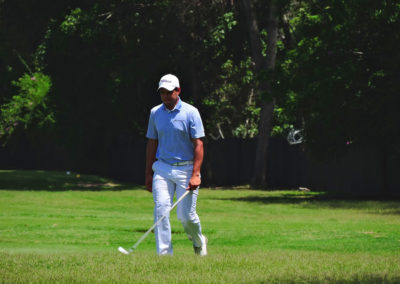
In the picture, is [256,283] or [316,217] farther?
[316,217]

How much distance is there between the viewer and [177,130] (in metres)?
10.5

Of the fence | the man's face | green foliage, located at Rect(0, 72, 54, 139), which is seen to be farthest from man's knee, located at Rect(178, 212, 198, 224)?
green foliage, located at Rect(0, 72, 54, 139)

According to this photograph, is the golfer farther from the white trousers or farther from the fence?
the fence

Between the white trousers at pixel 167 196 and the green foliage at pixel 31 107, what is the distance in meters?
28.7

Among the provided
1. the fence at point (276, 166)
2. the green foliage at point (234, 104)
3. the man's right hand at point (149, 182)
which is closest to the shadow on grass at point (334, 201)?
the fence at point (276, 166)

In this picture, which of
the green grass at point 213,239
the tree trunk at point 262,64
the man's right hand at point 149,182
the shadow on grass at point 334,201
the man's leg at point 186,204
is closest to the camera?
the green grass at point 213,239

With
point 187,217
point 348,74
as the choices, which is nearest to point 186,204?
point 187,217

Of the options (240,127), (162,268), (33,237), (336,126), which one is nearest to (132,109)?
(240,127)

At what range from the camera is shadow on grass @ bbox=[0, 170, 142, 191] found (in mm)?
34906

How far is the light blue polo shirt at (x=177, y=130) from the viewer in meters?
10.5

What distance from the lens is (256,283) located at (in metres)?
8.48

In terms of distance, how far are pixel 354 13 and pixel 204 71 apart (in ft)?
40.6

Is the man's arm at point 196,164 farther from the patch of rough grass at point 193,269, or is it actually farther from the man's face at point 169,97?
the patch of rough grass at point 193,269

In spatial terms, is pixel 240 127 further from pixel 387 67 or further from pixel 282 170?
pixel 387 67
